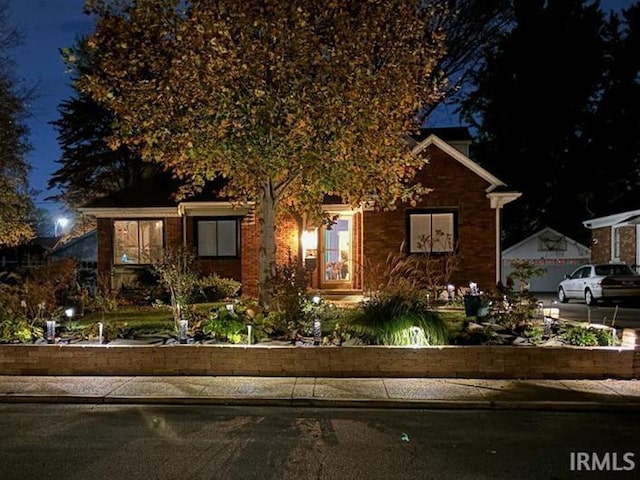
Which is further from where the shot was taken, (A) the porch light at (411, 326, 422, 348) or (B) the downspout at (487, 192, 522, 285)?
(B) the downspout at (487, 192, 522, 285)

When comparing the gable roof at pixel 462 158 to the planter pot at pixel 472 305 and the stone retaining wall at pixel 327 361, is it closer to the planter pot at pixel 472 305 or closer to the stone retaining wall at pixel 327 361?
the planter pot at pixel 472 305

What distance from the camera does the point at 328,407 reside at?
7203mm

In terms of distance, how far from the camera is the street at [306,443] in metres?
5.08

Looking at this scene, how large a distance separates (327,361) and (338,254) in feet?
31.2

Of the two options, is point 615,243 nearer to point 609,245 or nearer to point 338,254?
point 609,245

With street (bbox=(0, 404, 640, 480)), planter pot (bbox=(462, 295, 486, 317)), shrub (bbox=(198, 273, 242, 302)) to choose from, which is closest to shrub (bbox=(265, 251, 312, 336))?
street (bbox=(0, 404, 640, 480))

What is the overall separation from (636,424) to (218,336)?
19.8 feet

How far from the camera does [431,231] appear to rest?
17234 mm

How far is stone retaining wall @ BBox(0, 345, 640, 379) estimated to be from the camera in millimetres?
8383

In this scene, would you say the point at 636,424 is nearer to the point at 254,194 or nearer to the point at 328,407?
the point at 328,407

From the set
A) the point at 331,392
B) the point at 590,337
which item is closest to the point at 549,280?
the point at 590,337

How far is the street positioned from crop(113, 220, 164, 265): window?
434 inches

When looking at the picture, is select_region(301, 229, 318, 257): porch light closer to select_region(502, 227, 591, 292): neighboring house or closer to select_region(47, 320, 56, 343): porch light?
select_region(47, 320, 56, 343): porch light

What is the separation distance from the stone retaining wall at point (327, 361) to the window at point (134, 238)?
935 cm
